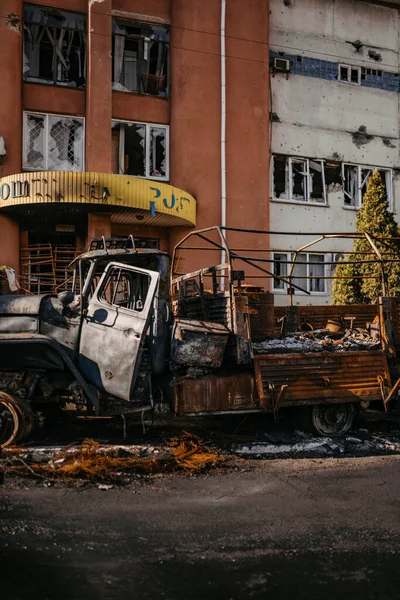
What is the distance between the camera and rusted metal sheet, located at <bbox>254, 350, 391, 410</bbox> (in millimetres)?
8016

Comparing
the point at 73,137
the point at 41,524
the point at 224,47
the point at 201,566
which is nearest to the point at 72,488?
the point at 41,524

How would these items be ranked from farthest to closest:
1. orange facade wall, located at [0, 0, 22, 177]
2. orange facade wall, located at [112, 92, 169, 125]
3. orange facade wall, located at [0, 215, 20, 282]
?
orange facade wall, located at [112, 92, 169, 125] → orange facade wall, located at [0, 0, 22, 177] → orange facade wall, located at [0, 215, 20, 282]

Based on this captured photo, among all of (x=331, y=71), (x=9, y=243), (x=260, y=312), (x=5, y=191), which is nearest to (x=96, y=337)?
(x=260, y=312)

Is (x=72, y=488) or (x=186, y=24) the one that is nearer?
(x=72, y=488)

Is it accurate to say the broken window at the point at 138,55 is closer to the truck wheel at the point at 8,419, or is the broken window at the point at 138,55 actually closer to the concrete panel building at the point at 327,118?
the concrete panel building at the point at 327,118

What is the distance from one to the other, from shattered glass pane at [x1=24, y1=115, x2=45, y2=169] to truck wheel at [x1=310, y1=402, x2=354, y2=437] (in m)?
11.9

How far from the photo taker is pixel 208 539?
4594mm

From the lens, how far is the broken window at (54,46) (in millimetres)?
17172

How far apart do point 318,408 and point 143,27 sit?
47.4 ft

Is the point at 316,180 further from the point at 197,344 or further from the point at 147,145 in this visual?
the point at 197,344

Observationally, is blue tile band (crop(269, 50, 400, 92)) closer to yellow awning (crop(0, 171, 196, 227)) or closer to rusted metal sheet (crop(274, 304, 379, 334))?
yellow awning (crop(0, 171, 196, 227))

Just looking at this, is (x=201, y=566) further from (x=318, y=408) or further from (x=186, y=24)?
(x=186, y=24)

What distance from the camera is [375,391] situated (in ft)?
28.1

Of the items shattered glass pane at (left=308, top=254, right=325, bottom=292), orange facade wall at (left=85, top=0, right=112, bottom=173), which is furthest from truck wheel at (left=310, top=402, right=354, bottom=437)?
shattered glass pane at (left=308, top=254, right=325, bottom=292)
